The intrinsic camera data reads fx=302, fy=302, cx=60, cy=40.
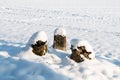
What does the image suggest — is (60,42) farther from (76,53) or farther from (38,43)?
(76,53)


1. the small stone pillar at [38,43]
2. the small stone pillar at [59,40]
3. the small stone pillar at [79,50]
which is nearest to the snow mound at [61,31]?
the small stone pillar at [59,40]

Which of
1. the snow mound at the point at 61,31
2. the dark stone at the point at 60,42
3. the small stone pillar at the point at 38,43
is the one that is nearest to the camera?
the small stone pillar at the point at 38,43

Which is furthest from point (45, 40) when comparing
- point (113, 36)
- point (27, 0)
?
point (27, 0)

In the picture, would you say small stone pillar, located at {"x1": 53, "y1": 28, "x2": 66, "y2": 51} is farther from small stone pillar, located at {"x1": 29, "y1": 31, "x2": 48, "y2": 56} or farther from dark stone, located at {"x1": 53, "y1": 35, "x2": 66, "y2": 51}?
small stone pillar, located at {"x1": 29, "y1": 31, "x2": 48, "y2": 56}

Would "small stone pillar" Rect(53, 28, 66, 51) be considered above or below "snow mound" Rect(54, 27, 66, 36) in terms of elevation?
below

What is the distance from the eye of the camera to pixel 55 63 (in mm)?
6828

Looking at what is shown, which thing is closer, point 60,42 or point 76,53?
point 76,53

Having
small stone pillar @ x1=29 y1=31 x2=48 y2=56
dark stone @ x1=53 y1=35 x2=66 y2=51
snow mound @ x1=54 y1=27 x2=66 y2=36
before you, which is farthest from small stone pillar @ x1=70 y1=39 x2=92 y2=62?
dark stone @ x1=53 y1=35 x2=66 y2=51

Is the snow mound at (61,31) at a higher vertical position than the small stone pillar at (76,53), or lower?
higher

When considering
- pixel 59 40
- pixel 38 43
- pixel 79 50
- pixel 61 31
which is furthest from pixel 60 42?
pixel 79 50

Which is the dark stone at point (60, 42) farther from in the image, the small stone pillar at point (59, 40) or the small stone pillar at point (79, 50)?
the small stone pillar at point (79, 50)

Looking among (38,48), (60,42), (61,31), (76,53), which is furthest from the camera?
(60,42)

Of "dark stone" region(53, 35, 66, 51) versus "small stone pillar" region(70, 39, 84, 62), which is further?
"dark stone" region(53, 35, 66, 51)

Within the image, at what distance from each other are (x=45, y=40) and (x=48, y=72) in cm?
140
